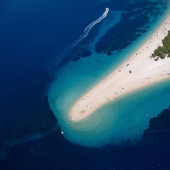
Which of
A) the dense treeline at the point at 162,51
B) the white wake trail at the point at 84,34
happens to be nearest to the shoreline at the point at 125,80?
the dense treeline at the point at 162,51

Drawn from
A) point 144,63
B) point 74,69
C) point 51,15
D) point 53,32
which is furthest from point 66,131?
point 51,15

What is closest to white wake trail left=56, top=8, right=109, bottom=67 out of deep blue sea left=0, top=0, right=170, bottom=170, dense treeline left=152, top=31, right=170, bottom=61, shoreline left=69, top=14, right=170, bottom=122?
deep blue sea left=0, top=0, right=170, bottom=170

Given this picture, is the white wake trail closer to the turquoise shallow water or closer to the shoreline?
the turquoise shallow water

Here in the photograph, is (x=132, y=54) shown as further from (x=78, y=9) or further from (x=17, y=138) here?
(x=17, y=138)

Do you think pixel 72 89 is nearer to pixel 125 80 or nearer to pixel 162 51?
pixel 125 80

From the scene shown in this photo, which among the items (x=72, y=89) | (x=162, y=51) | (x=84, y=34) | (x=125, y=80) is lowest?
(x=125, y=80)

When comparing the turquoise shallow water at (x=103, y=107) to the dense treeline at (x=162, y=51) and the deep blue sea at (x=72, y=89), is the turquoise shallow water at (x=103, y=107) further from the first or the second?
the dense treeline at (x=162, y=51)

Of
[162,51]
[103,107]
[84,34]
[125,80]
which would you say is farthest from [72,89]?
[162,51]
